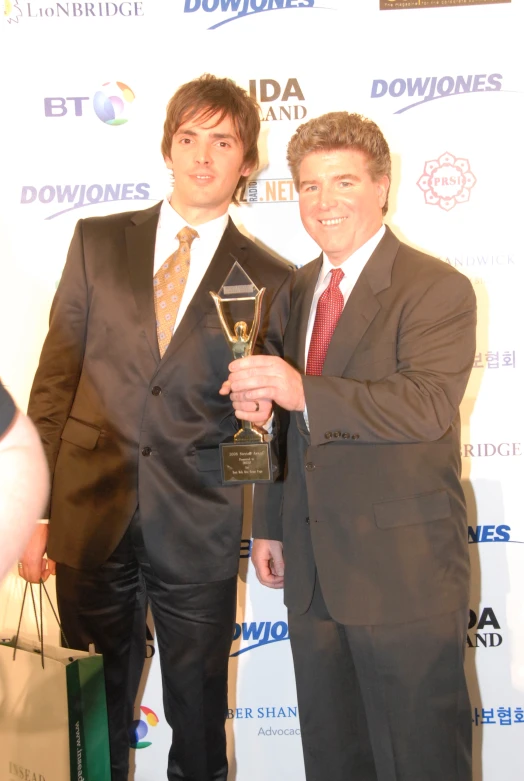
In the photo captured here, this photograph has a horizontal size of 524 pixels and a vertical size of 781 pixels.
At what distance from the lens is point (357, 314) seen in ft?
6.35

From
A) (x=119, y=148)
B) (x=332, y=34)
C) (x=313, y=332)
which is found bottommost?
(x=313, y=332)

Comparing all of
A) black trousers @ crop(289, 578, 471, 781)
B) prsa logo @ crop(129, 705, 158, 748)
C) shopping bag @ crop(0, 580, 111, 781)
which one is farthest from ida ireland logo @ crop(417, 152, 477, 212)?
prsa logo @ crop(129, 705, 158, 748)

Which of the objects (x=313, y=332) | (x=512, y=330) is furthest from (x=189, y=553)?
(x=512, y=330)

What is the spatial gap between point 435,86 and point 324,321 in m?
1.06

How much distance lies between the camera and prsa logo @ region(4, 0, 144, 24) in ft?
8.48

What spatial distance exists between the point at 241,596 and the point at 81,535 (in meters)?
0.91

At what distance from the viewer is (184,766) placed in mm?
2117

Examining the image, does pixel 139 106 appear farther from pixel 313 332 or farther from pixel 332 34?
pixel 313 332

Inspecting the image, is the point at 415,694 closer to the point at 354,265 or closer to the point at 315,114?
the point at 354,265

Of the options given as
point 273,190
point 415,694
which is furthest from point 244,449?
point 273,190

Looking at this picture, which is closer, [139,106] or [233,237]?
[233,237]

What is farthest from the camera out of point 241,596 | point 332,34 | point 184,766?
point 241,596

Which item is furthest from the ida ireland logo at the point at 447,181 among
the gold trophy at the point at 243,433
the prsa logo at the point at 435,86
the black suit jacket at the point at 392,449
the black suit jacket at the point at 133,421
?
the gold trophy at the point at 243,433

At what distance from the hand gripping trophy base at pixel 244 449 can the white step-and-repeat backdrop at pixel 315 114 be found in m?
0.86
